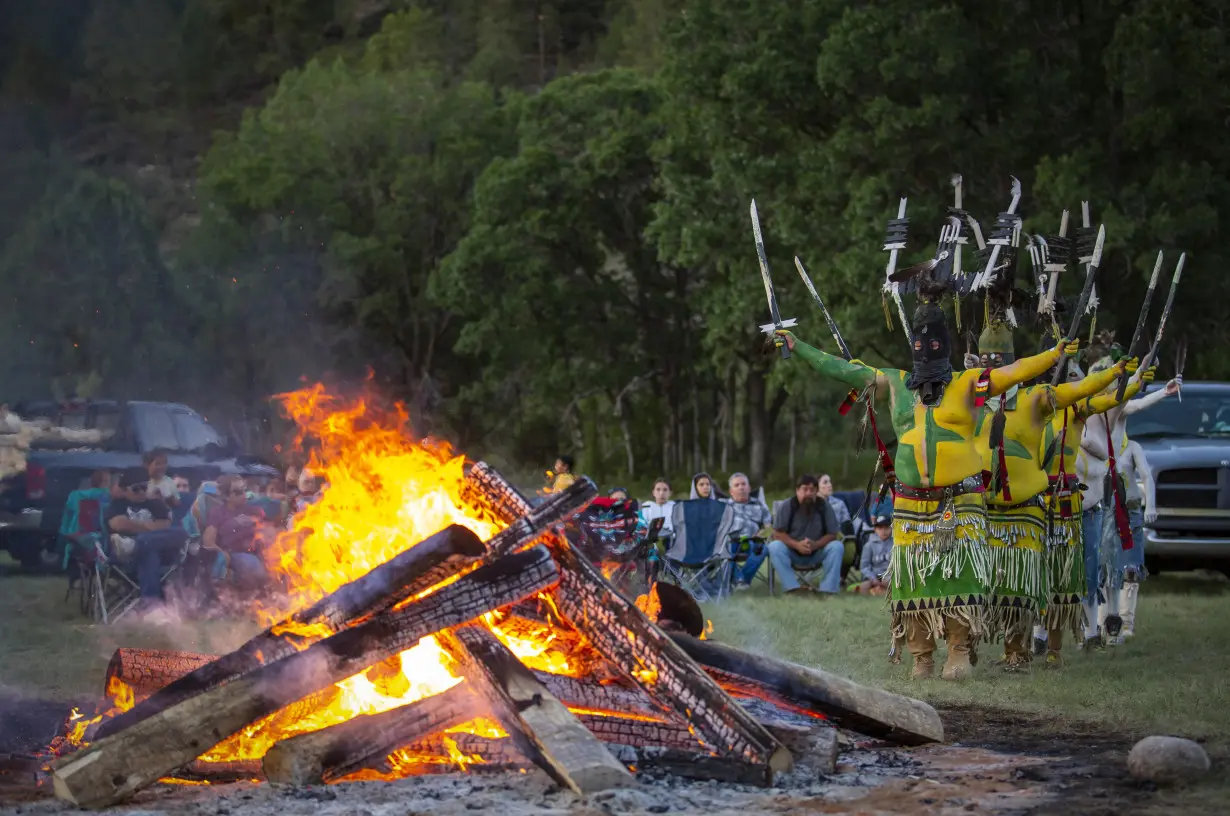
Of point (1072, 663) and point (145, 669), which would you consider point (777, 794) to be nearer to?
point (145, 669)

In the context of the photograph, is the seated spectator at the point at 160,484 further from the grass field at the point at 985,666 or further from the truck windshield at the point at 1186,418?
the truck windshield at the point at 1186,418

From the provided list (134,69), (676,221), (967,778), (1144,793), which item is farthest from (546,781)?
(676,221)

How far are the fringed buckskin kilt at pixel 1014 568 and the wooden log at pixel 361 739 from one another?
4407mm

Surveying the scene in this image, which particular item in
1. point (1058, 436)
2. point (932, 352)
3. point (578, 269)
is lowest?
point (1058, 436)

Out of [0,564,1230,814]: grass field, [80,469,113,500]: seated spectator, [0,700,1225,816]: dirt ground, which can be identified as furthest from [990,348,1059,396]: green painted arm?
[80,469,113,500]: seated spectator

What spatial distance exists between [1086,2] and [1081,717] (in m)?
22.0

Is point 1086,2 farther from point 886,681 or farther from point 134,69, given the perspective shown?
point 886,681

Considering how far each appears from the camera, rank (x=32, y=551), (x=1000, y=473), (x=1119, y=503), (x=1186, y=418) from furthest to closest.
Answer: (x=32, y=551) < (x=1186, y=418) < (x=1119, y=503) < (x=1000, y=473)

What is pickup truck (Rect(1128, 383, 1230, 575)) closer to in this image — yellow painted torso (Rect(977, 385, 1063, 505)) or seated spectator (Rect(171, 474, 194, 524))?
yellow painted torso (Rect(977, 385, 1063, 505))

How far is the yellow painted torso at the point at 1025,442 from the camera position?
35.1 ft

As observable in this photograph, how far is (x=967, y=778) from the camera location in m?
7.01

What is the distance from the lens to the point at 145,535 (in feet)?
46.1

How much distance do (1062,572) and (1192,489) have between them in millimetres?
6949

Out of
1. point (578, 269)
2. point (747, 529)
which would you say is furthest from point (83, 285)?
point (578, 269)
